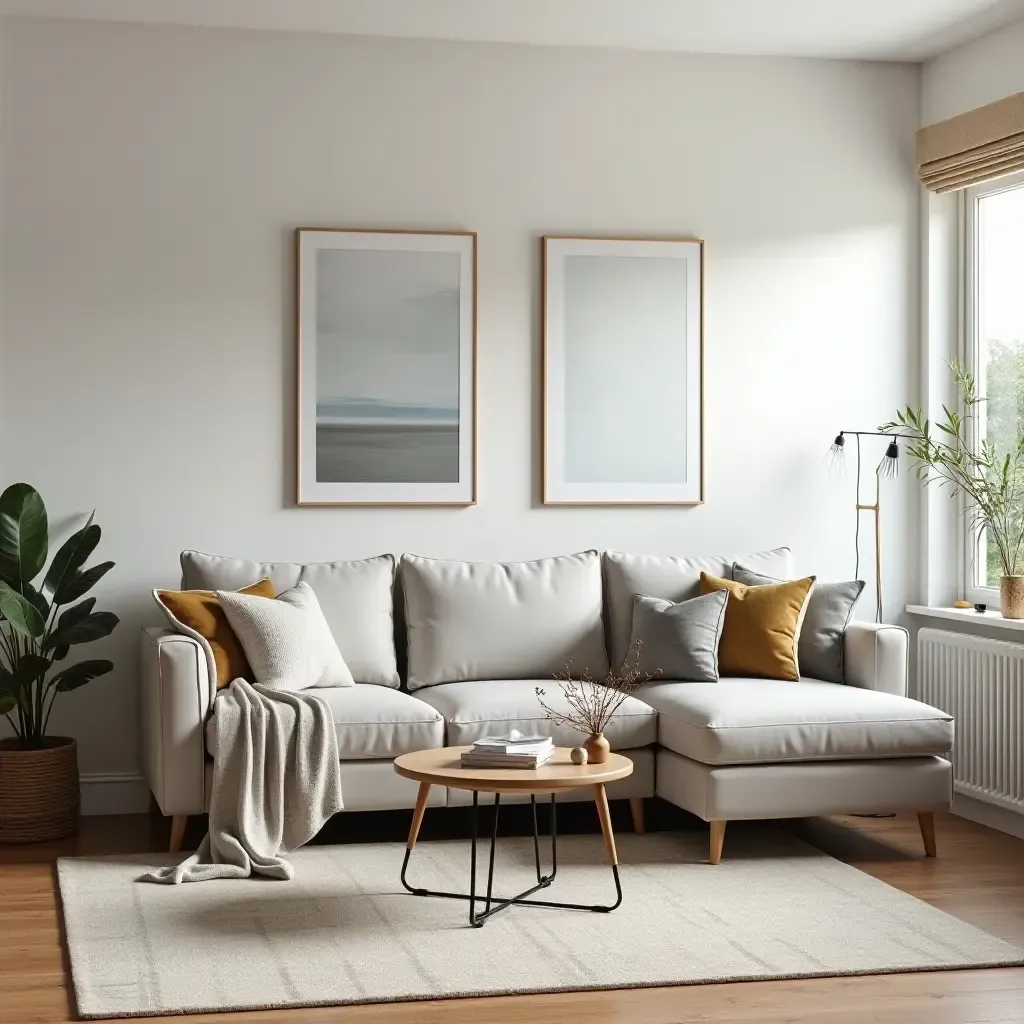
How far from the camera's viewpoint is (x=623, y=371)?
5.50 m

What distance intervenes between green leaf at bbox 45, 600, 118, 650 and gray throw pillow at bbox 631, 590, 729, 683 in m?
1.81

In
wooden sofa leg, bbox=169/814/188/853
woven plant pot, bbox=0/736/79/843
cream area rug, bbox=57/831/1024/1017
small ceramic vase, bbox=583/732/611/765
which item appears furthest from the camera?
woven plant pot, bbox=0/736/79/843

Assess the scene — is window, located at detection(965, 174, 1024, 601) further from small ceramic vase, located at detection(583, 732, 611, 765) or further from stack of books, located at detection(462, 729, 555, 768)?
stack of books, located at detection(462, 729, 555, 768)

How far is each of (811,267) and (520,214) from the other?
1217 mm

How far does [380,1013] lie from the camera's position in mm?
3023

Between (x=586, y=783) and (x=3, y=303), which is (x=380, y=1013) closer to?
(x=586, y=783)

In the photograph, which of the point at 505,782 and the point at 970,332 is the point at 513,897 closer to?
the point at 505,782

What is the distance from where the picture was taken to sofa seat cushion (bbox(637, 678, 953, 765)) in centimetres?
424

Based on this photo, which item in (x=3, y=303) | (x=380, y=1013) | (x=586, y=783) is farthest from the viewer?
(x=3, y=303)

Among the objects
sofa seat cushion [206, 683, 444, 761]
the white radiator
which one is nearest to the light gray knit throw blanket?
sofa seat cushion [206, 683, 444, 761]

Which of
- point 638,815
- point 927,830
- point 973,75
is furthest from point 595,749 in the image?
point 973,75

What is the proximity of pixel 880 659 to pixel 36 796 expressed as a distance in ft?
9.40

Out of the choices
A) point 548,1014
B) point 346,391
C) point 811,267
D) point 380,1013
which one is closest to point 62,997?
point 380,1013

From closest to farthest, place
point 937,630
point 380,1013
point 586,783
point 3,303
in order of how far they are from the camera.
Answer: point 380,1013 < point 586,783 < point 3,303 < point 937,630
